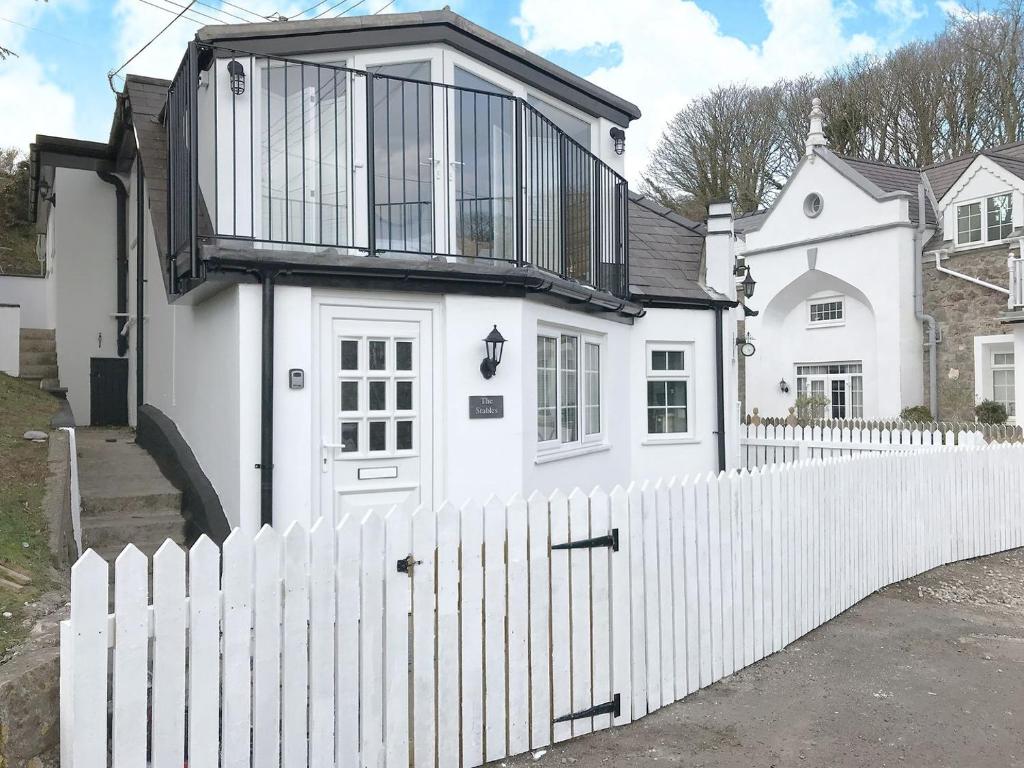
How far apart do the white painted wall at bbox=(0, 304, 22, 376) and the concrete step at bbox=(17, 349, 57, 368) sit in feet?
1.86

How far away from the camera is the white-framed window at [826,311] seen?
77.7ft

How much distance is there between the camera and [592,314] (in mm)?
9141

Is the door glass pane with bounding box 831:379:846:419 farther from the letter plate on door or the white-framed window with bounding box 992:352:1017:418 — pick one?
the letter plate on door

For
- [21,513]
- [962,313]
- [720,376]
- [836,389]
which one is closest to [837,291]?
[836,389]

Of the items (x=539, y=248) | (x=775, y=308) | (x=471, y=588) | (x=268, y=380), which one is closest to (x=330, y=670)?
(x=471, y=588)

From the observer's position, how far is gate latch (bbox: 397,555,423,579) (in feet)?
12.0

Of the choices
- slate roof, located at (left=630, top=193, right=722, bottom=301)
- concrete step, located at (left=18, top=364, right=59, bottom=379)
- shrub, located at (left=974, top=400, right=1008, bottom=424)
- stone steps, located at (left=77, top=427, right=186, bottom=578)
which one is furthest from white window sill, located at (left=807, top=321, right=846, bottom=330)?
stone steps, located at (left=77, top=427, right=186, bottom=578)

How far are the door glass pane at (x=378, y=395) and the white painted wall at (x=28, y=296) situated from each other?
40.3 ft

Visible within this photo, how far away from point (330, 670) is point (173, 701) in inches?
26.3

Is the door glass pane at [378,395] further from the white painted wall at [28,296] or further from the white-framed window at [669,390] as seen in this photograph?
the white painted wall at [28,296]

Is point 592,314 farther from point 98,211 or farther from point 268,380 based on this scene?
point 98,211

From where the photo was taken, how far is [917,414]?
20.5 m

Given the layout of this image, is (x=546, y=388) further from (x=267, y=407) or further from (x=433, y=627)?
(x=433, y=627)

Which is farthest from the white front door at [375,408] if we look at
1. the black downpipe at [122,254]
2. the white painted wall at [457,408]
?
the black downpipe at [122,254]
